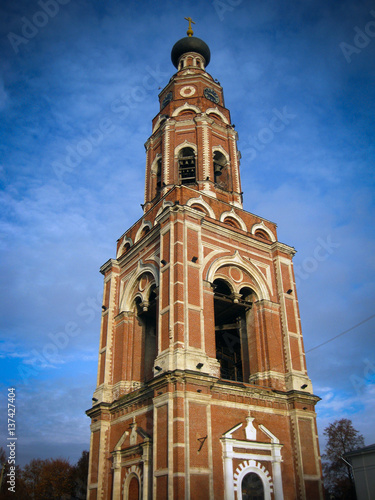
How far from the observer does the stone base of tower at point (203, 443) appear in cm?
1750

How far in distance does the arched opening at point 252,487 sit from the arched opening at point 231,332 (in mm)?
5309

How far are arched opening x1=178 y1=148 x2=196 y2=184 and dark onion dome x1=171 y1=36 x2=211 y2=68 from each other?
11651 millimetres

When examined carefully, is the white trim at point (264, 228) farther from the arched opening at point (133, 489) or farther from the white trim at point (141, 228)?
the arched opening at point (133, 489)

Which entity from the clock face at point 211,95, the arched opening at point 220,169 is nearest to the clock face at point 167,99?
the clock face at point 211,95

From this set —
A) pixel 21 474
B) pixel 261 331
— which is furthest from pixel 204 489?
pixel 21 474

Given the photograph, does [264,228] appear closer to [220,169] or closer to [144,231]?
[220,169]

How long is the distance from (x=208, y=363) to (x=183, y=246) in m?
5.60

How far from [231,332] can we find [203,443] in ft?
30.4

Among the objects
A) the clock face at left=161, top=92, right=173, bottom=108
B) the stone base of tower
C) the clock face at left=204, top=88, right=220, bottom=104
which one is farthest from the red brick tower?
the clock face at left=161, top=92, right=173, bottom=108

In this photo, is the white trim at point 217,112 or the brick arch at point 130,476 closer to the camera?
the brick arch at point 130,476

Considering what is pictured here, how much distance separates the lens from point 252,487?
19.2 meters

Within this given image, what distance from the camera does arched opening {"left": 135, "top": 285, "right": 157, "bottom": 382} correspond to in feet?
80.0

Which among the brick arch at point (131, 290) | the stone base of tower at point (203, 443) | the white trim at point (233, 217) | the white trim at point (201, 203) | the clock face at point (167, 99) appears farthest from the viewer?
the clock face at point (167, 99)

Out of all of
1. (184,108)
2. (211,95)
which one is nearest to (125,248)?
(184,108)
